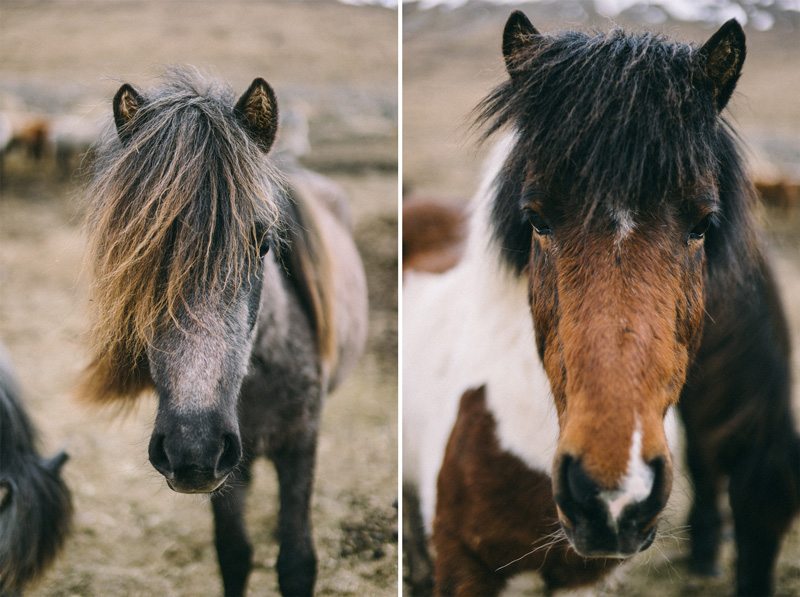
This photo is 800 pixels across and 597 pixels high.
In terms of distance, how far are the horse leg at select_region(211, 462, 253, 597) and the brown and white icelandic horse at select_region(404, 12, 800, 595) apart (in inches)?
17.7

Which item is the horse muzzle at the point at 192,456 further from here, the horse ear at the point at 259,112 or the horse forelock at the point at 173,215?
the horse ear at the point at 259,112

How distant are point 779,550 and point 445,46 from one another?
5.41 feet

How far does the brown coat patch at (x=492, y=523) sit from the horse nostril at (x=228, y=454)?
50 centimetres

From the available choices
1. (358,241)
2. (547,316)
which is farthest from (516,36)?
(358,241)

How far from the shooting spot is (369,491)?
196 centimetres

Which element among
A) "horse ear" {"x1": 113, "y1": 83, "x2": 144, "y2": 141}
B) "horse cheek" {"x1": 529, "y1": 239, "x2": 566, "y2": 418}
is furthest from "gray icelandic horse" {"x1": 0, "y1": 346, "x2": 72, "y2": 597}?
"horse cheek" {"x1": 529, "y1": 239, "x2": 566, "y2": 418}

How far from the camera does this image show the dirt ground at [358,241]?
1.90 meters

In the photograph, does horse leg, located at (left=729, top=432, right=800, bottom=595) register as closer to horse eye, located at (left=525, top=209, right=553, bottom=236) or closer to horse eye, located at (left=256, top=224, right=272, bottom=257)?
horse eye, located at (left=525, top=209, right=553, bottom=236)

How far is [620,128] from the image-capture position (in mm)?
1054

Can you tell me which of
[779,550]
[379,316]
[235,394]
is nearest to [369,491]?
[379,316]

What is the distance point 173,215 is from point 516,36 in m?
0.70

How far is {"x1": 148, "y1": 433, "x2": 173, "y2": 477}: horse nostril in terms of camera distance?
1.15 metres

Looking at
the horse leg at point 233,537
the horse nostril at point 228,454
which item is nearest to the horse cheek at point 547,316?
the horse nostril at point 228,454

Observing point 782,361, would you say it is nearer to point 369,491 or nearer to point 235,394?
point 369,491
